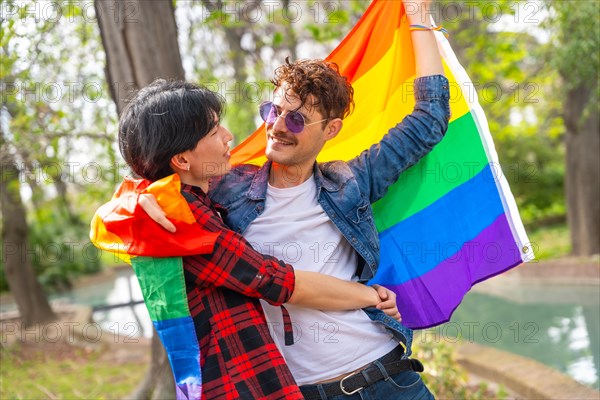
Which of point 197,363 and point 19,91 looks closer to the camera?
point 197,363

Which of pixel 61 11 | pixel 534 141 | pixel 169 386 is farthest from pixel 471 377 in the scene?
pixel 534 141

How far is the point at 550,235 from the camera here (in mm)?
13484

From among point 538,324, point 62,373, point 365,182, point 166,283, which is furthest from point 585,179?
point 166,283

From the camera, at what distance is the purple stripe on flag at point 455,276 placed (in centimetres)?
239

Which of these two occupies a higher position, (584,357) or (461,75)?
(461,75)

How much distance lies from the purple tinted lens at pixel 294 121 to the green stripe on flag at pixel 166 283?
554mm

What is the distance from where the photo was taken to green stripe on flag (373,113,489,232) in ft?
8.17

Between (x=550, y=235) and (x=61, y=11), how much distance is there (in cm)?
1111

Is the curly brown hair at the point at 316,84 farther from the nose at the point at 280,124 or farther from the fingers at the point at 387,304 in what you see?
the fingers at the point at 387,304

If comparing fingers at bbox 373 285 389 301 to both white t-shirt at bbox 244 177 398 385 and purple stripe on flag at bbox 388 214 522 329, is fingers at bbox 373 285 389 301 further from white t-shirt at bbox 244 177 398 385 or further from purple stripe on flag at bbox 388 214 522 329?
purple stripe on flag at bbox 388 214 522 329

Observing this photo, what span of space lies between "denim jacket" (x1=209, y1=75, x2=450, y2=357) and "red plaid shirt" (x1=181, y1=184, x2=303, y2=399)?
0.87 ft

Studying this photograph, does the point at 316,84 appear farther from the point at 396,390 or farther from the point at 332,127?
the point at 396,390

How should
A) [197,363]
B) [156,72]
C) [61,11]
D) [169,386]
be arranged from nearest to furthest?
[197,363]
[156,72]
[169,386]
[61,11]

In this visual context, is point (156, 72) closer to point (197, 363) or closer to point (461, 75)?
point (461, 75)
